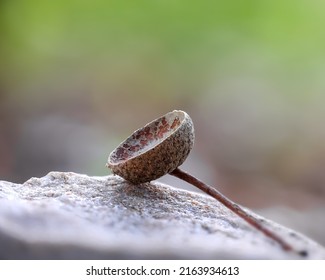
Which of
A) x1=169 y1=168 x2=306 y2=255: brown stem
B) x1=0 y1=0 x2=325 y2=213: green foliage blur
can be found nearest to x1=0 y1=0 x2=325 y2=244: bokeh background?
x1=0 y1=0 x2=325 y2=213: green foliage blur

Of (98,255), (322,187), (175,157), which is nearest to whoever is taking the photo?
(98,255)

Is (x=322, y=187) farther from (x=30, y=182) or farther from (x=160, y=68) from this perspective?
(x=30, y=182)

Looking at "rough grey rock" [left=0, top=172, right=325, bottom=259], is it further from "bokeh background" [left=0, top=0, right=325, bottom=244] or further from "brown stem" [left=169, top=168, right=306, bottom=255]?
"bokeh background" [left=0, top=0, right=325, bottom=244]

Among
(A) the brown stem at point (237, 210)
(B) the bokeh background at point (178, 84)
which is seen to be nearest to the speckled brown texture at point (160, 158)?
(A) the brown stem at point (237, 210)

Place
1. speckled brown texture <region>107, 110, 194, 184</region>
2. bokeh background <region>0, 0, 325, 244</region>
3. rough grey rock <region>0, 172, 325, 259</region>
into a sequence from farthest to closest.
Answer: bokeh background <region>0, 0, 325, 244</region> < speckled brown texture <region>107, 110, 194, 184</region> < rough grey rock <region>0, 172, 325, 259</region>

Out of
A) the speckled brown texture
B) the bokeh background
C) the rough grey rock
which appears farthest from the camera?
the bokeh background

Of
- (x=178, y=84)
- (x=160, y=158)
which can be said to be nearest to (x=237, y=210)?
(x=160, y=158)
